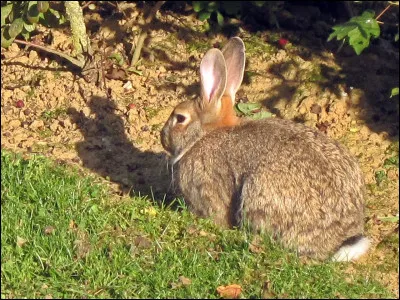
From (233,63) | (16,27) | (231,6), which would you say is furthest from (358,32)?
(16,27)

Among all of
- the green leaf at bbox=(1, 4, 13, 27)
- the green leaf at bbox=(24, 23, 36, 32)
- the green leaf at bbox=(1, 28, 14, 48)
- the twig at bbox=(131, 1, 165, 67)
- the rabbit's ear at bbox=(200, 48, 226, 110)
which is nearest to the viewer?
the rabbit's ear at bbox=(200, 48, 226, 110)

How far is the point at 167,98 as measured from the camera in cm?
762

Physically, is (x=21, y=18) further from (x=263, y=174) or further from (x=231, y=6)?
(x=263, y=174)

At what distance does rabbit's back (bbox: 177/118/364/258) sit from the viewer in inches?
225

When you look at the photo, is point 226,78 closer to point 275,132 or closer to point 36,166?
point 275,132

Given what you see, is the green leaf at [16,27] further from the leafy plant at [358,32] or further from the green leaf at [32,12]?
the leafy plant at [358,32]

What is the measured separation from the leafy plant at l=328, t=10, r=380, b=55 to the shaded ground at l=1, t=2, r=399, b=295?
1056 mm

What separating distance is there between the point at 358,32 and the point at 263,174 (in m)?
1.39

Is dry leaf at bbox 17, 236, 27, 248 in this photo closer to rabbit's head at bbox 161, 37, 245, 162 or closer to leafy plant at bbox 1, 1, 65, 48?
rabbit's head at bbox 161, 37, 245, 162

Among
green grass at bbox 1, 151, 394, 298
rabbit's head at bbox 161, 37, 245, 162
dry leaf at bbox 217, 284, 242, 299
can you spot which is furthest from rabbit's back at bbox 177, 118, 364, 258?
dry leaf at bbox 217, 284, 242, 299

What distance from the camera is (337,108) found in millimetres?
7535

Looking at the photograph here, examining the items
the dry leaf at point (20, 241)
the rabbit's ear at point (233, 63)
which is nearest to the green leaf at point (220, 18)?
the rabbit's ear at point (233, 63)

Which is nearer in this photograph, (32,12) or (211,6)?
(32,12)

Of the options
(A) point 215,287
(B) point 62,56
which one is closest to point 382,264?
(A) point 215,287
